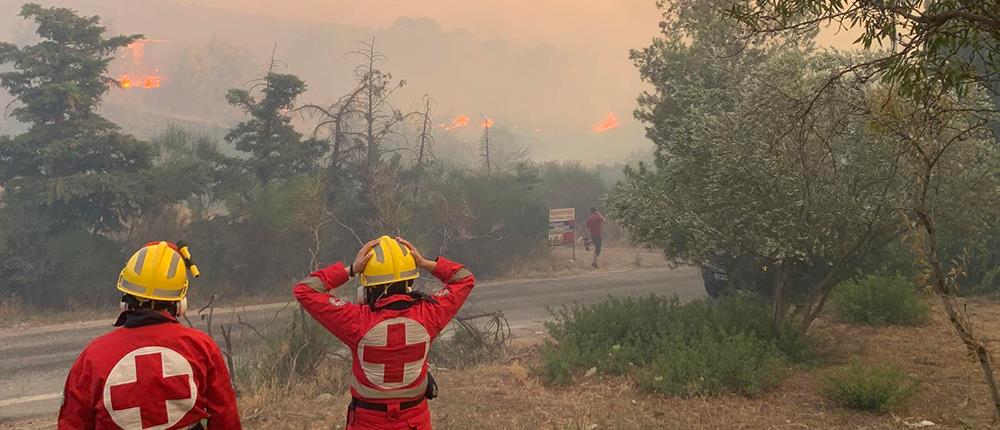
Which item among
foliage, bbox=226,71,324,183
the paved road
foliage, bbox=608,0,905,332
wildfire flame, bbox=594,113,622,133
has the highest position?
wildfire flame, bbox=594,113,622,133

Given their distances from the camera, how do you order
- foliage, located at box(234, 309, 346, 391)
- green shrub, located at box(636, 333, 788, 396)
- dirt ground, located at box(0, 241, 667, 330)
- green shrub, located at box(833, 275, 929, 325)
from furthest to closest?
dirt ground, located at box(0, 241, 667, 330) < green shrub, located at box(833, 275, 929, 325) < foliage, located at box(234, 309, 346, 391) < green shrub, located at box(636, 333, 788, 396)

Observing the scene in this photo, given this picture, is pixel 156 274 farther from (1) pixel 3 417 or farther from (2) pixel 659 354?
(1) pixel 3 417

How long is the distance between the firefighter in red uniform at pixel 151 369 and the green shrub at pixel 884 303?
908cm

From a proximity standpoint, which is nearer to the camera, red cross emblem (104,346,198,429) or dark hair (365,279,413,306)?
red cross emblem (104,346,198,429)

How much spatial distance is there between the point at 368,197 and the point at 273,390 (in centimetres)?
1028

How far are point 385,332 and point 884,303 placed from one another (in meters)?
8.51

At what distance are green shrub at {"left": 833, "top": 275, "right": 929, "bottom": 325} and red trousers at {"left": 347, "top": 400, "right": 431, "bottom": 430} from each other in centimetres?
813

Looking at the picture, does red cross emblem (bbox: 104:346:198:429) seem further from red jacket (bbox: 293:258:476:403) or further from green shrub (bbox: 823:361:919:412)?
green shrub (bbox: 823:361:919:412)

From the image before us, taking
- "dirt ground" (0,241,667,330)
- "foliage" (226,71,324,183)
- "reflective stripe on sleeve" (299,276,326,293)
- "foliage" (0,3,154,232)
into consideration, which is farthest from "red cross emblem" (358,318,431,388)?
"foliage" (226,71,324,183)

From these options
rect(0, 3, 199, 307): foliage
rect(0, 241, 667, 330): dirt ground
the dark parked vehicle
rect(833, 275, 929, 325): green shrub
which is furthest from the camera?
rect(0, 3, 199, 307): foliage

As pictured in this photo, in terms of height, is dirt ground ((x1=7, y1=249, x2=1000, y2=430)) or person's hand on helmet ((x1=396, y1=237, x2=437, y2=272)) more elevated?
person's hand on helmet ((x1=396, y1=237, x2=437, y2=272))

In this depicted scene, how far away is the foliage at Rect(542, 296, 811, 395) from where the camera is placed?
6.61 m

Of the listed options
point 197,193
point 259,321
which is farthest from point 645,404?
point 197,193

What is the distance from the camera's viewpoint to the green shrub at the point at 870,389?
19.2 feet
